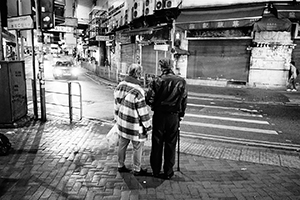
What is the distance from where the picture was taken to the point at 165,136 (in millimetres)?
4406

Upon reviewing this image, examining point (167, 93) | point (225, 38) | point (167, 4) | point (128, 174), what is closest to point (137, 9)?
point (167, 4)

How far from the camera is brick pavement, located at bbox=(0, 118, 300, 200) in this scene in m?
4.04

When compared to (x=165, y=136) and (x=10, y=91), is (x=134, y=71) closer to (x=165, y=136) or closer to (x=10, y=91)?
(x=165, y=136)

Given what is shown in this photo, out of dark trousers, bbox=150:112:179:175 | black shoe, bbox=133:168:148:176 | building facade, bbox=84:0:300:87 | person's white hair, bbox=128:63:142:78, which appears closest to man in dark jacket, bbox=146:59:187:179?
dark trousers, bbox=150:112:179:175

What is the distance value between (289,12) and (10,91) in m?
14.3

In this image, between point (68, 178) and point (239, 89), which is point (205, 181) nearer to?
point (68, 178)

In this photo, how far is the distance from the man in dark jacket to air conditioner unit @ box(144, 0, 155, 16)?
15720mm

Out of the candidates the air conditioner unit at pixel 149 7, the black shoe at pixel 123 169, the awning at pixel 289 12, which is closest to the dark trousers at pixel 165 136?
the black shoe at pixel 123 169

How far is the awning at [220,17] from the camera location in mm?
15000

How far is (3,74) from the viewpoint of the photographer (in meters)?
7.22

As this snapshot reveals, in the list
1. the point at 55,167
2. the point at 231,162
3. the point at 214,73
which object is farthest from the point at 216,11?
the point at 55,167

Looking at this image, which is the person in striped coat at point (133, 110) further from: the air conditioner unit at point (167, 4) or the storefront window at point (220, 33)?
the air conditioner unit at point (167, 4)

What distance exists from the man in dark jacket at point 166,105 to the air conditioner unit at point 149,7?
15720 millimetres

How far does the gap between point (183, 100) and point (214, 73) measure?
1418 centimetres
